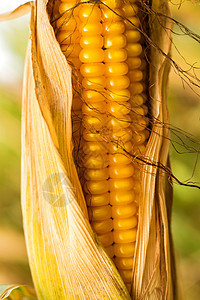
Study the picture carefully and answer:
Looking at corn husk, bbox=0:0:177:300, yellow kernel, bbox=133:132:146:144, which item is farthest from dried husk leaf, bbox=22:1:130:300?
yellow kernel, bbox=133:132:146:144

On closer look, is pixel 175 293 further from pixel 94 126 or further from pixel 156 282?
pixel 94 126

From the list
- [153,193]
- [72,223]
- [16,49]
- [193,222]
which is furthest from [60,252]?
[16,49]

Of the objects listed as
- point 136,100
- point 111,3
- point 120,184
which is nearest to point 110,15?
point 111,3

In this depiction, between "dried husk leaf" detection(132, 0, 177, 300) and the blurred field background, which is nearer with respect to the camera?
"dried husk leaf" detection(132, 0, 177, 300)

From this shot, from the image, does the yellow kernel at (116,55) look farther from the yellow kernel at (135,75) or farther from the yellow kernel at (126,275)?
the yellow kernel at (126,275)

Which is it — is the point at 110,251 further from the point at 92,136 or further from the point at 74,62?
the point at 74,62

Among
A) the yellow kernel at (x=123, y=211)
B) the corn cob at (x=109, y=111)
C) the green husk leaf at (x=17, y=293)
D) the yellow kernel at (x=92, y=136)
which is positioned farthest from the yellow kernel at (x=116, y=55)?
the green husk leaf at (x=17, y=293)

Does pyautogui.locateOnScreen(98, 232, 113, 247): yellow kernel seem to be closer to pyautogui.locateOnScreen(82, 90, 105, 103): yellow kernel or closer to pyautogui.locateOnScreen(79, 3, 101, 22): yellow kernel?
pyautogui.locateOnScreen(82, 90, 105, 103): yellow kernel
